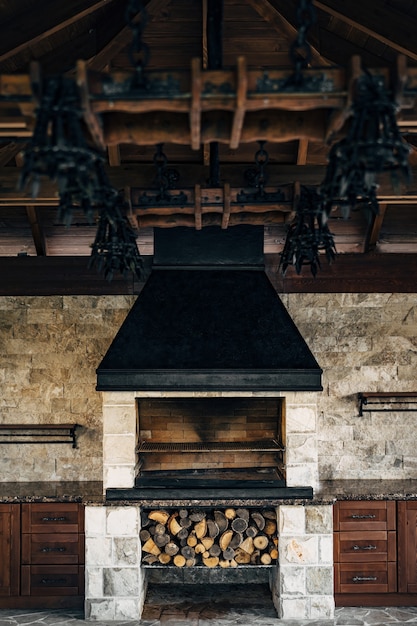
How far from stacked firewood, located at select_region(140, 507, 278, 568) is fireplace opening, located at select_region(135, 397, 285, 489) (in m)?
0.45

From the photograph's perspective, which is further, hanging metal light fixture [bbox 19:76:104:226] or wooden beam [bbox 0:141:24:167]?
wooden beam [bbox 0:141:24:167]

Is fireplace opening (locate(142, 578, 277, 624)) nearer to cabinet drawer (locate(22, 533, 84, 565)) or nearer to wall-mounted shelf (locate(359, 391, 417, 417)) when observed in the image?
cabinet drawer (locate(22, 533, 84, 565))

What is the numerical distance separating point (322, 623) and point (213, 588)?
1412 mm

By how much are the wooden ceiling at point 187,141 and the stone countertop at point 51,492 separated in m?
2.14

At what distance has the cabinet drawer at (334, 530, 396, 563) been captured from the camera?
22.8 feet

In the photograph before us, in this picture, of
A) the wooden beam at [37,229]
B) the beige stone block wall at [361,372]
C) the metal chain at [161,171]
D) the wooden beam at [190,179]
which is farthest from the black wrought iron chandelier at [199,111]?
the beige stone block wall at [361,372]

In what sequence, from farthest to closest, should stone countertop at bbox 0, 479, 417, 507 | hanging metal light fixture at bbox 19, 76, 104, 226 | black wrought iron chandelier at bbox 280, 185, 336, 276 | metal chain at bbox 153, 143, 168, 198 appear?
stone countertop at bbox 0, 479, 417, 507
black wrought iron chandelier at bbox 280, 185, 336, 276
metal chain at bbox 153, 143, 168, 198
hanging metal light fixture at bbox 19, 76, 104, 226

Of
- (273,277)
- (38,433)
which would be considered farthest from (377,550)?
(38,433)

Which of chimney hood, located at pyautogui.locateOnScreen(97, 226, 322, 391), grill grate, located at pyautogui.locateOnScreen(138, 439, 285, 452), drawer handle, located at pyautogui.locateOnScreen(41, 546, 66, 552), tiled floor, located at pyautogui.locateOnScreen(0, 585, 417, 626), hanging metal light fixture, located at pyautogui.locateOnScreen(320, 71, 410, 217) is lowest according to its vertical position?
tiled floor, located at pyautogui.locateOnScreen(0, 585, 417, 626)

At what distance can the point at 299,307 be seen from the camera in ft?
26.7

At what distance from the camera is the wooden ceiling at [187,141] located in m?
5.38

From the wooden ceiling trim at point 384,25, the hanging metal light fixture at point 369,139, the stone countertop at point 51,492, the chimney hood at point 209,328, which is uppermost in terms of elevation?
the wooden ceiling trim at point 384,25

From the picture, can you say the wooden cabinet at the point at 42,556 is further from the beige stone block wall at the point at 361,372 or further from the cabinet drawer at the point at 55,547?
the beige stone block wall at the point at 361,372

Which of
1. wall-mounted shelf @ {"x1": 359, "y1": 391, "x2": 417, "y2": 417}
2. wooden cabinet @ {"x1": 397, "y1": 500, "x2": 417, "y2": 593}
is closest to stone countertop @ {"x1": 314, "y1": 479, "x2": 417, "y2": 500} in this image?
wooden cabinet @ {"x1": 397, "y1": 500, "x2": 417, "y2": 593}
